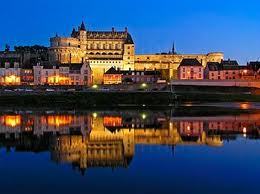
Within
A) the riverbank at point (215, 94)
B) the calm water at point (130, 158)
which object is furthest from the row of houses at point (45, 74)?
the calm water at point (130, 158)

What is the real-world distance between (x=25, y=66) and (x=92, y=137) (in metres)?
67.6

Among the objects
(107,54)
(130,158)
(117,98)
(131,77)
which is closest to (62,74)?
(131,77)

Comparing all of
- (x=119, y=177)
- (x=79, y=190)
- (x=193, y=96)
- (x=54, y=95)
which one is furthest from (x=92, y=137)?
(x=193, y=96)

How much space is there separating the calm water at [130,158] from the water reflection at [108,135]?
5 cm

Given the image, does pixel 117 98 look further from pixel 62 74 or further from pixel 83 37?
pixel 83 37

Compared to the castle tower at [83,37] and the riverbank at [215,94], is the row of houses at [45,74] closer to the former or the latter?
the riverbank at [215,94]

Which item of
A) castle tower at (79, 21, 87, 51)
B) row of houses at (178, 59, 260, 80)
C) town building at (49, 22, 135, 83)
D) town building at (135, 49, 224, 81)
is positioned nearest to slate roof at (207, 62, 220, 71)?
row of houses at (178, 59, 260, 80)

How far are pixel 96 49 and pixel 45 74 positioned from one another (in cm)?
3777

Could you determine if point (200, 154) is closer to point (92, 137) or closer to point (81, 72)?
point (92, 137)

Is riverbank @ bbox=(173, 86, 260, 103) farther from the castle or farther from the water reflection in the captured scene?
the castle

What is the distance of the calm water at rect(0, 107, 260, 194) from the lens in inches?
651

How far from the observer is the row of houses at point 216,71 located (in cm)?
9700

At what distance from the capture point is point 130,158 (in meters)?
21.9

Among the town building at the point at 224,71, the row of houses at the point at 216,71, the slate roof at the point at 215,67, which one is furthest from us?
the slate roof at the point at 215,67
